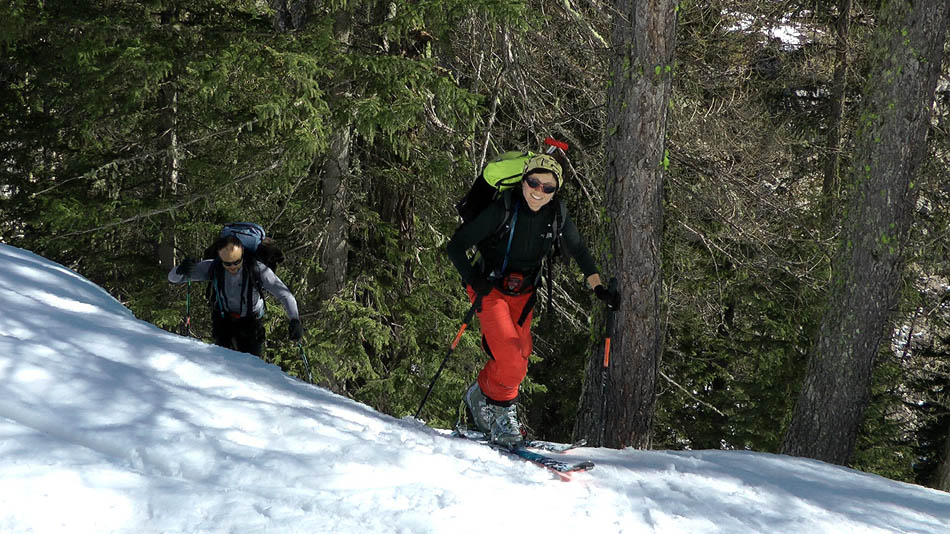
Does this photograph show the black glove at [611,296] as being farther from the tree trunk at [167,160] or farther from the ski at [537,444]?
the tree trunk at [167,160]

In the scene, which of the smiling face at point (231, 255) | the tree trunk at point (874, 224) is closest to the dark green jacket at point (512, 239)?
the smiling face at point (231, 255)

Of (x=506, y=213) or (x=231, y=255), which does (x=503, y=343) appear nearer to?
(x=506, y=213)

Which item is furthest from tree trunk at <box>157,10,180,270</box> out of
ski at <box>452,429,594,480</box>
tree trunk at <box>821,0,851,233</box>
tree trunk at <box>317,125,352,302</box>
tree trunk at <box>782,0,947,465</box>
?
tree trunk at <box>821,0,851,233</box>

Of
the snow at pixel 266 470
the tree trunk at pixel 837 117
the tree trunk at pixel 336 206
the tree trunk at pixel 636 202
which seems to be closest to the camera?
the snow at pixel 266 470

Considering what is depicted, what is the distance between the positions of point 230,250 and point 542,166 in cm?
283

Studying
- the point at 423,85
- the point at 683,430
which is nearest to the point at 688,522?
the point at 423,85

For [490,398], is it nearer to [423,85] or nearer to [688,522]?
[688,522]

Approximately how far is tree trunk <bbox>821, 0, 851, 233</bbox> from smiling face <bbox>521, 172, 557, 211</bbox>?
8398 millimetres

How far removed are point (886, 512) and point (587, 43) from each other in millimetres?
6464

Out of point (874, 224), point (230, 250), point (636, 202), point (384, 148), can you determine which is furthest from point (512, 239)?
point (384, 148)

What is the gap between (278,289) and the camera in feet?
21.0

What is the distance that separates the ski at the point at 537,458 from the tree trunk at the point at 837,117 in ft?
28.4

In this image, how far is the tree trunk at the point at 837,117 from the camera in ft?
40.4

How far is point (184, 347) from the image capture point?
4.61m
